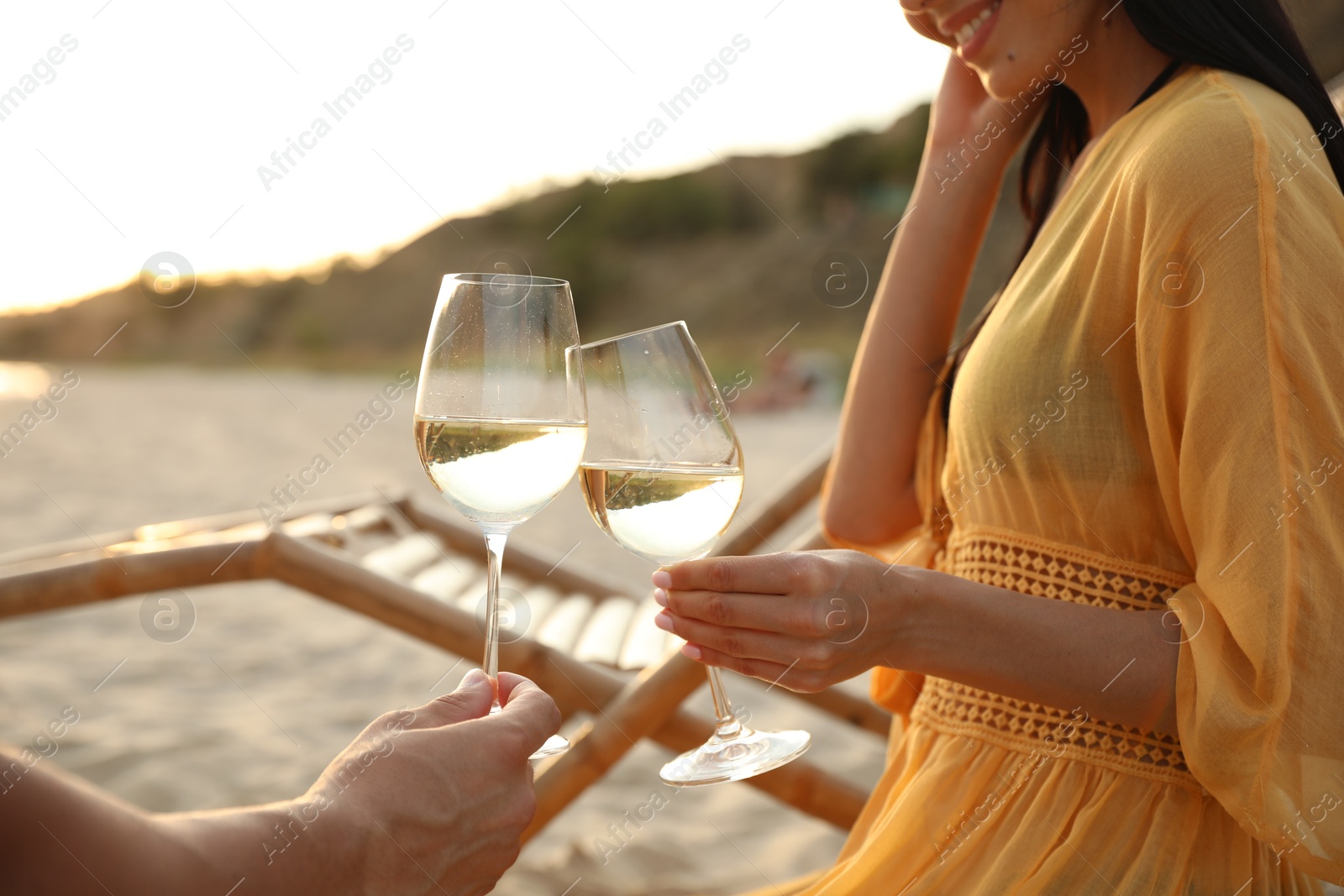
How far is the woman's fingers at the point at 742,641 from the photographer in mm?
882

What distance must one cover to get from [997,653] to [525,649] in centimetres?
97

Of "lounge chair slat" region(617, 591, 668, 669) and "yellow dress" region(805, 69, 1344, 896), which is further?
"lounge chair slat" region(617, 591, 668, 669)

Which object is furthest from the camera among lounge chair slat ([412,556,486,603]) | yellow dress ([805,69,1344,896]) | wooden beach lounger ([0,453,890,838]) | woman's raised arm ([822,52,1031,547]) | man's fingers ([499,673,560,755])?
lounge chair slat ([412,556,486,603])

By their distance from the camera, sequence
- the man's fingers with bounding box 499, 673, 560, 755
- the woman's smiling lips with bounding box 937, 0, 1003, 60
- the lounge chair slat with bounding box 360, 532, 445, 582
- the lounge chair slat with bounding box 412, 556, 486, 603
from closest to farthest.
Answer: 1. the man's fingers with bounding box 499, 673, 560, 755
2. the woman's smiling lips with bounding box 937, 0, 1003, 60
3. the lounge chair slat with bounding box 412, 556, 486, 603
4. the lounge chair slat with bounding box 360, 532, 445, 582

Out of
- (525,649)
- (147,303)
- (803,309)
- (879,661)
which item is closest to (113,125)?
(525,649)

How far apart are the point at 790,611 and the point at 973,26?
0.77 metres

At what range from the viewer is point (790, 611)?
0.87 meters

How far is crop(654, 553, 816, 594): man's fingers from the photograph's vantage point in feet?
2.82

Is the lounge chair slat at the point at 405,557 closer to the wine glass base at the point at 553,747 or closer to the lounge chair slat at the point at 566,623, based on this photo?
the lounge chair slat at the point at 566,623

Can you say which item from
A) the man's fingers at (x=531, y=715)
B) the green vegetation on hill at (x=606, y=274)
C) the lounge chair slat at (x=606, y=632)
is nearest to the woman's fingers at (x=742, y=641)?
the man's fingers at (x=531, y=715)

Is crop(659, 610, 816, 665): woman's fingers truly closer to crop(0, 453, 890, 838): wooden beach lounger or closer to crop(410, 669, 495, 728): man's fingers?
crop(410, 669, 495, 728): man's fingers

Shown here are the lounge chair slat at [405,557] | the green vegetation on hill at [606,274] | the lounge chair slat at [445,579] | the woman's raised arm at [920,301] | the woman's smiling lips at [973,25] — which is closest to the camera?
the woman's smiling lips at [973,25]

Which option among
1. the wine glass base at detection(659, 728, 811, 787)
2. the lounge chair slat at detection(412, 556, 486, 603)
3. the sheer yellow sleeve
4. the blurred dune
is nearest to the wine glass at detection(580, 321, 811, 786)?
the wine glass base at detection(659, 728, 811, 787)

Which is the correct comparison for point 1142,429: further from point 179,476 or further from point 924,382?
point 179,476
